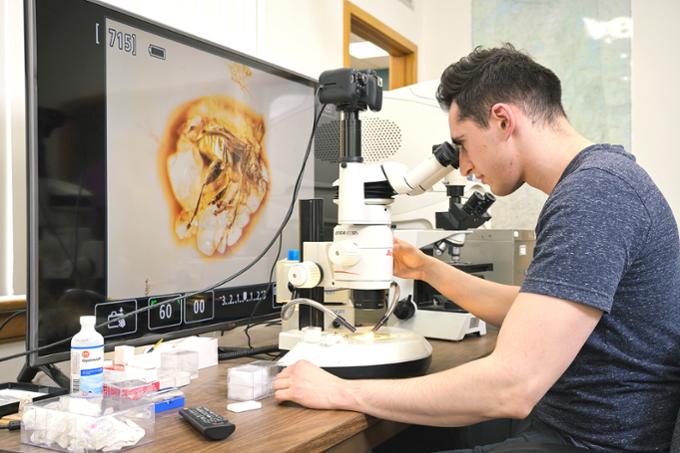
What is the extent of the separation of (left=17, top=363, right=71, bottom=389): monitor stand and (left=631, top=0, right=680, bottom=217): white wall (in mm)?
3040

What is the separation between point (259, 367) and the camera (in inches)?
47.2

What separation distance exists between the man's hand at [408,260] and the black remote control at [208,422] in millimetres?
719

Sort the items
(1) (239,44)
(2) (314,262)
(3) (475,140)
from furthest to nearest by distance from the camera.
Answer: (1) (239,44)
(2) (314,262)
(3) (475,140)

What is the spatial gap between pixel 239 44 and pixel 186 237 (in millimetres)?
1035

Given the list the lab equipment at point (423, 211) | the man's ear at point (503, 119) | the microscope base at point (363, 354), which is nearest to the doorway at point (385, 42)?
the lab equipment at point (423, 211)

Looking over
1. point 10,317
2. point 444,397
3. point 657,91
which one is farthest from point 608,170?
point 657,91

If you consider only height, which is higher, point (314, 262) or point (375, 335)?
point (314, 262)

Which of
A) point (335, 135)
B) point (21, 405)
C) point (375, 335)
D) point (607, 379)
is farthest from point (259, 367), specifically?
point (335, 135)

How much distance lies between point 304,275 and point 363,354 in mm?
248

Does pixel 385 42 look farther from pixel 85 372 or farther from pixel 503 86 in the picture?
pixel 85 372

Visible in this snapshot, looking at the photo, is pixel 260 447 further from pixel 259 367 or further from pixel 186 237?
pixel 186 237

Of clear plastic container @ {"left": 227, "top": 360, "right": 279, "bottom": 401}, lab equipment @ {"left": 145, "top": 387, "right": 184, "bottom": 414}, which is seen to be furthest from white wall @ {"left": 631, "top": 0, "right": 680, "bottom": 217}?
lab equipment @ {"left": 145, "top": 387, "right": 184, "bottom": 414}

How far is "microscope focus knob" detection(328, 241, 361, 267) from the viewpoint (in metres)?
1.29

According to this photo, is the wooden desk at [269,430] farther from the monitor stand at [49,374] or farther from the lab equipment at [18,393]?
the monitor stand at [49,374]
